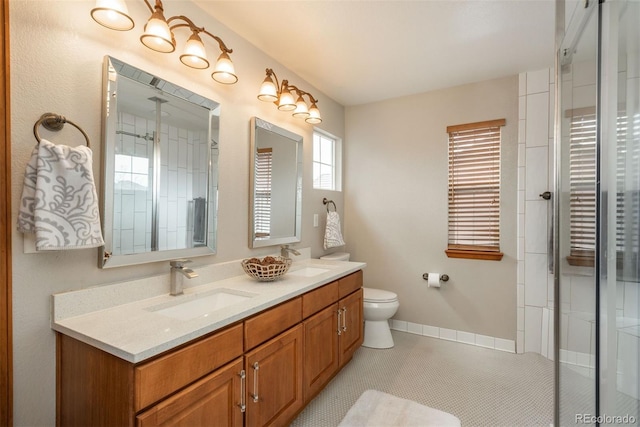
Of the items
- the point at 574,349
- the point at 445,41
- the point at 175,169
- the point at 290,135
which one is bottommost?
the point at 574,349

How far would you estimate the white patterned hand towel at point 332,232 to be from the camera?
288 cm

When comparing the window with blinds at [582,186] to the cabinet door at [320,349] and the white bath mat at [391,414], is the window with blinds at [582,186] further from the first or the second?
the cabinet door at [320,349]

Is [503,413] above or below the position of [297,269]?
below

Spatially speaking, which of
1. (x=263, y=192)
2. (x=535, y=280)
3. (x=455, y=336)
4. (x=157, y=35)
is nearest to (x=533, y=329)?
(x=535, y=280)

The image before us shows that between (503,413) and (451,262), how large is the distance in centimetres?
126

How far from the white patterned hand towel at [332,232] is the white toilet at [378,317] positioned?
22.1 inches

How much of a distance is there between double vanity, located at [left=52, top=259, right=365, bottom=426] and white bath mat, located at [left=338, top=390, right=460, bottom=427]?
10.3 inches

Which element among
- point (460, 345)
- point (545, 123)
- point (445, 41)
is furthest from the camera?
point (460, 345)

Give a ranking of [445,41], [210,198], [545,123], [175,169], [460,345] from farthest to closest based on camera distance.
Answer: [460,345] → [545,123] → [445,41] → [210,198] → [175,169]

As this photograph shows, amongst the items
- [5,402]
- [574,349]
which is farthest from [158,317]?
[574,349]

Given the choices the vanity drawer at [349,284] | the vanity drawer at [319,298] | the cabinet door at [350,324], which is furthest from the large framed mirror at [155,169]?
the cabinet door at [350,324]

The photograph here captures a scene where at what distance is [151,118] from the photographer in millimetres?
1495

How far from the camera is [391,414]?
179 centimetres

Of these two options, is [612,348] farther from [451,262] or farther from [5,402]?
[5,402]
